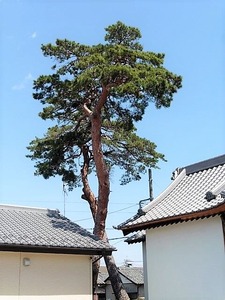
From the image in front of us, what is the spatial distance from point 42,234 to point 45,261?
0.91 m

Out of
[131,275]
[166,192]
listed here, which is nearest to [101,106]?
[166,192]

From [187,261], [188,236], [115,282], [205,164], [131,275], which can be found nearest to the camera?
[187,261]

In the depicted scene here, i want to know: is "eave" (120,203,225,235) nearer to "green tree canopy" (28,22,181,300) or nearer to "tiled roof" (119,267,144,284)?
"green tree canopy" (28,22,181,300)

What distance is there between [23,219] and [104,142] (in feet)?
20.0

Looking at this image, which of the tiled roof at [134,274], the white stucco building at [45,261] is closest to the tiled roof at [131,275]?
the tiled roof at [134,274]

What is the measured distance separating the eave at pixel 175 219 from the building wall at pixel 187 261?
32cm

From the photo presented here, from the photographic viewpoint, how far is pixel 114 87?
14.5m

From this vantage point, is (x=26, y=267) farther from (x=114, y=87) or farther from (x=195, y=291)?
(x=114, y=87)

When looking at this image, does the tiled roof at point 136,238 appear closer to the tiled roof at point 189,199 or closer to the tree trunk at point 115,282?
the tree trunk at point 115,282

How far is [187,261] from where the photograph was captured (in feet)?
34.9

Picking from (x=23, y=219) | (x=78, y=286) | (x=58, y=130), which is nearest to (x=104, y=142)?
(x=58, y=130)

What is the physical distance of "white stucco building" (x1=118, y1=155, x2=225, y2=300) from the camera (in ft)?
32.5

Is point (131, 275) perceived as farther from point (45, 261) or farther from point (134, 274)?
point (45, 261)

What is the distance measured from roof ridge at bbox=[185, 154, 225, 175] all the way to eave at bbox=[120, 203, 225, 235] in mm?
2884
